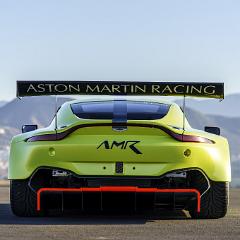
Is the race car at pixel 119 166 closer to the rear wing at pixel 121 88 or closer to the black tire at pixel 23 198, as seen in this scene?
the black tire at pixel 23 198

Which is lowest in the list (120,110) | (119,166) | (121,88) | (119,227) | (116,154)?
(119,227)

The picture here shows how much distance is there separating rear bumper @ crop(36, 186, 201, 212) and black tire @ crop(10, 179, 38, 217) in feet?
0.46

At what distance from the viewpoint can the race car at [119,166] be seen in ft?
23.5

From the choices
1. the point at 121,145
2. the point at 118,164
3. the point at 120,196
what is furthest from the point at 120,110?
the point at 120,196

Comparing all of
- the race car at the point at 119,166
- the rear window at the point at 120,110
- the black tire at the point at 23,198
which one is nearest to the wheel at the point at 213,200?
the race car at the point at 119,166

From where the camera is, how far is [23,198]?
7.45 meters

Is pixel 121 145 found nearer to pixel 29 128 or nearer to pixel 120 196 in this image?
pixel 120 196

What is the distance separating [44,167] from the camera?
23.8 ft

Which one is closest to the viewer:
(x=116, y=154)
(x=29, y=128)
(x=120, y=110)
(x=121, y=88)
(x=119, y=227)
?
(x=119, y=227)

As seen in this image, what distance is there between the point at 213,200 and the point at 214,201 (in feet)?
0.08

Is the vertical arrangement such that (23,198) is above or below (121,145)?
below

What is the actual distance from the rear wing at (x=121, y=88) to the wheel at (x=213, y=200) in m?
1.00

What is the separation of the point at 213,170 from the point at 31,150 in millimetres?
1864

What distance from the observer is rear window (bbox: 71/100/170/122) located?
24.6ft
